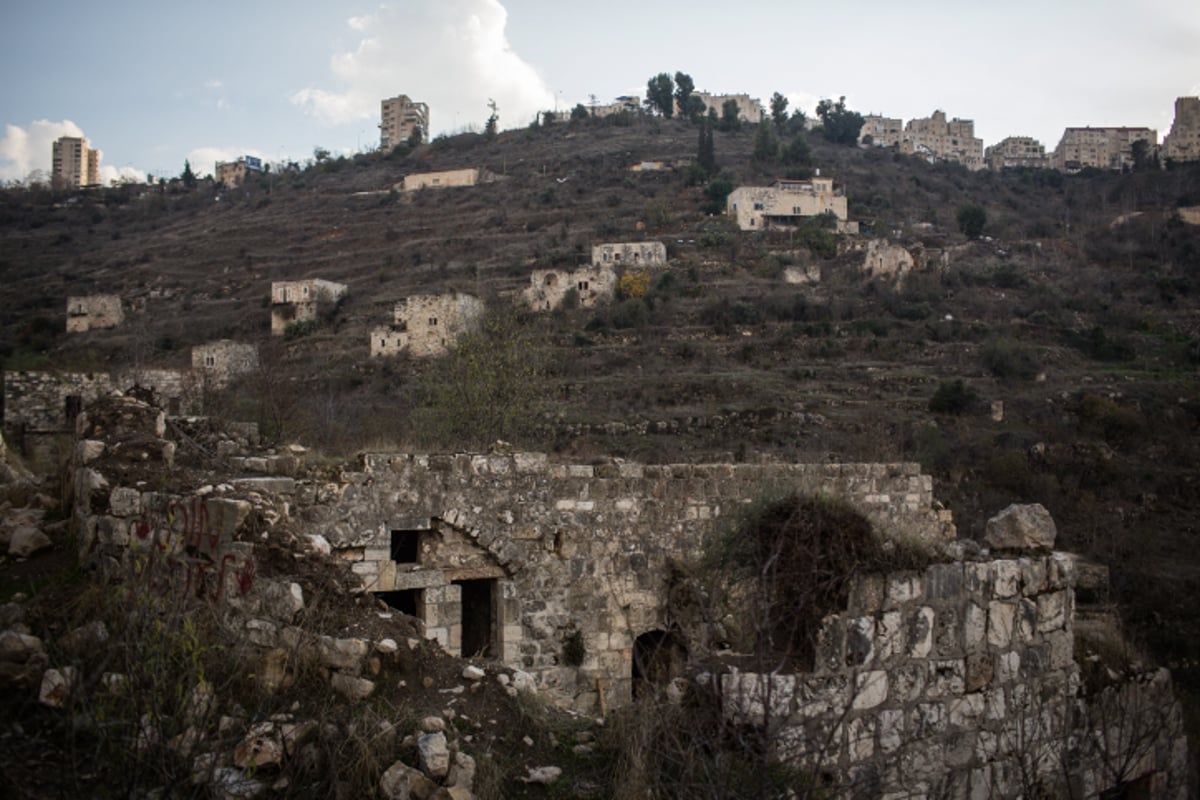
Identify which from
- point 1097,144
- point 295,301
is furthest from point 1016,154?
point 295,301

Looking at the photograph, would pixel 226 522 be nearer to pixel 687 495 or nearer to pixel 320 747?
pixel 320 747

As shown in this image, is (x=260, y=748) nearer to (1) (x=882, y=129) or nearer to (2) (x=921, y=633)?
(2) (x=921, y=633)

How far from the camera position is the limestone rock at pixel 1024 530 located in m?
5.30

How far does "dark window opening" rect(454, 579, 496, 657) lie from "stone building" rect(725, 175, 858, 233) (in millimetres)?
64656

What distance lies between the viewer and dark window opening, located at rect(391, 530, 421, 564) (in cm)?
827

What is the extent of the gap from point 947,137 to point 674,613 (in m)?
148

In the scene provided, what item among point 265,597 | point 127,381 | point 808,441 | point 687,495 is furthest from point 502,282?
point 265,597

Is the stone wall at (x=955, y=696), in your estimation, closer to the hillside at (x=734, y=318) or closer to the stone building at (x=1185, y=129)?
the hillside at (x=734, y=318)

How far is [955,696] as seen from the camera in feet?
16.1

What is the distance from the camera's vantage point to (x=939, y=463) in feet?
94.3

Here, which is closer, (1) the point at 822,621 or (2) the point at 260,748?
(2) the point at 260,748

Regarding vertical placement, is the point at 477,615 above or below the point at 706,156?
below

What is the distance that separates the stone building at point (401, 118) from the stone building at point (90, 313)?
91.7 metres

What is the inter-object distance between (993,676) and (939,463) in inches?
996
